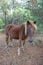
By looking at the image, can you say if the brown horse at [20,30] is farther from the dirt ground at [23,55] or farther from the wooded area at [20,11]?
the wooded area at [20,11]

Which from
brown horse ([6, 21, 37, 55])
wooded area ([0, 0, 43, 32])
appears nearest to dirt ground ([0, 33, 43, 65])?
brown horse ([6, 21, 37, 55])

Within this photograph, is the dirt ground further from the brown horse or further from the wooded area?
the wooded area

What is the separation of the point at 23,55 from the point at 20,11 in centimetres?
124

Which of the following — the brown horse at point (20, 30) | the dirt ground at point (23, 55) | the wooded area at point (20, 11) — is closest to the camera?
the dirt ground at point (23, 55)

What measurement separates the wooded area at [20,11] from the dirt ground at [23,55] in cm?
49

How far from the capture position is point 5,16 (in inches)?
141

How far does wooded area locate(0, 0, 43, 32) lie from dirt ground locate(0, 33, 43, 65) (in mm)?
494

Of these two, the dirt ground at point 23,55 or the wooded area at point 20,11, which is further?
the wooded area at point 20,11

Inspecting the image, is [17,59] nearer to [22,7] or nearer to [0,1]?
[22,7]

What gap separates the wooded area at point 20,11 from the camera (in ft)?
9.40

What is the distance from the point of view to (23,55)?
234 cm

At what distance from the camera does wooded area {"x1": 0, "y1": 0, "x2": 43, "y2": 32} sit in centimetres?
287

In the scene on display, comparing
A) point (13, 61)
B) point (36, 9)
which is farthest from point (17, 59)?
point (36, 9)

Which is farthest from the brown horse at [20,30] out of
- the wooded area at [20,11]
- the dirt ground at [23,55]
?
the wooded area at [20,11]
